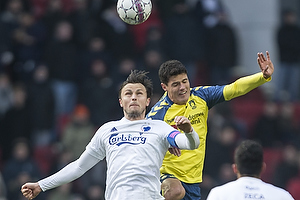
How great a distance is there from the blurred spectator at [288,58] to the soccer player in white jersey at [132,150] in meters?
9.21

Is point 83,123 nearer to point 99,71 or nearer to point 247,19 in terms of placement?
point 99,71

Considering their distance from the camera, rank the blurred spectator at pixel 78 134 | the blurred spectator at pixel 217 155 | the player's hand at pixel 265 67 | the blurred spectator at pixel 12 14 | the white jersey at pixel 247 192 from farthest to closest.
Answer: the blurred spectator at pixel 12 14 < the blurred spectator at pixel 217 155 < the blurred spectator at pixel 78 134 < the player's hand at pixel 265 67 < the white jersey at pixel 247 192

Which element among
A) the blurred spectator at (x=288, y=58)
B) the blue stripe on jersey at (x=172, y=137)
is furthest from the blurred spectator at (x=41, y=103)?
the blue stripe on jersey at (x=172, y=137)

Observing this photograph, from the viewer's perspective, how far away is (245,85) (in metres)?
8.90

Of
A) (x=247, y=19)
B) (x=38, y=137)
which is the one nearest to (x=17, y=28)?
(x=38, y=137)

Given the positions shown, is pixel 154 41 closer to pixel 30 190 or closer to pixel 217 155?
pixel 217 155

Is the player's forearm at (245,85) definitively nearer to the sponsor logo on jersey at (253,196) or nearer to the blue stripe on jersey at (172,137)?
the blue stripe on jersey at (172,137)

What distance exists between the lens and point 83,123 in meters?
15.1

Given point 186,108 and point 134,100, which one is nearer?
point 134,100

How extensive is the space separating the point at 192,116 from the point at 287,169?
7017 millimetres

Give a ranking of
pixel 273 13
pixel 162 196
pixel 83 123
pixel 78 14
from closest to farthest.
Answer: pixel 162 196
pixel 83 123
pixel 78 14
pixel 273 13

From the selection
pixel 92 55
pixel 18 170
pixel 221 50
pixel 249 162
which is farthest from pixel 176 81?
pixel 221 50

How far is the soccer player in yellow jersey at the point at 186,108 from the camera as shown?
8.98m

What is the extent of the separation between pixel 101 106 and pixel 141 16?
604cm
